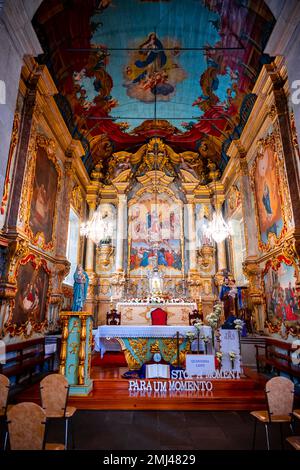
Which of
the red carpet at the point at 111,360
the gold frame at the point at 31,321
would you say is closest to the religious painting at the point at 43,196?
the gold frame at the point at 31,321

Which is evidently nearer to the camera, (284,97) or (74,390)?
(74,390)

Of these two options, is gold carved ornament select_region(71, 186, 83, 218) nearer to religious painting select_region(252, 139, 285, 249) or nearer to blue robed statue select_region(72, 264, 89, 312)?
blue robed statue select_region(72, 264, 89, 312)

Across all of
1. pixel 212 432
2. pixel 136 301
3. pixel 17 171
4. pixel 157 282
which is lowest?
pixel 212 432

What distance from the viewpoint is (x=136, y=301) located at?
9.05 metres

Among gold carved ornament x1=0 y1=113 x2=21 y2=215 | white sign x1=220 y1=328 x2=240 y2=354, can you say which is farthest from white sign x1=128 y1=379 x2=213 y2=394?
gold carved ornament x1=0 y1=113 x2=21 y2=215

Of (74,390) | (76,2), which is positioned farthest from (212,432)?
(76,2)

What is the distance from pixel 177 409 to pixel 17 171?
5.45 m

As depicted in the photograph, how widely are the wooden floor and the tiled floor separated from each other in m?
0.15

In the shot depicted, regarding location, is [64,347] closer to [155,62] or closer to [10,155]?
[10,155]

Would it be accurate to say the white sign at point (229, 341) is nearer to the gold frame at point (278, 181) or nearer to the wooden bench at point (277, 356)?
the wooden bench at point (277, 356)

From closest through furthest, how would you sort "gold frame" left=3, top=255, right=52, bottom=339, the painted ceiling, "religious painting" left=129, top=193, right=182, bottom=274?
1. "gold frame" left=3, top=255, right=52, bottom=339
2. the painted ceiling
3. "religious painting" left=129, top=193, right=182, bottom=274

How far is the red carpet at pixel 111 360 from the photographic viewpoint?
737 centimetres

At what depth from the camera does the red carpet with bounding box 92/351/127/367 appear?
7371 millimetres
